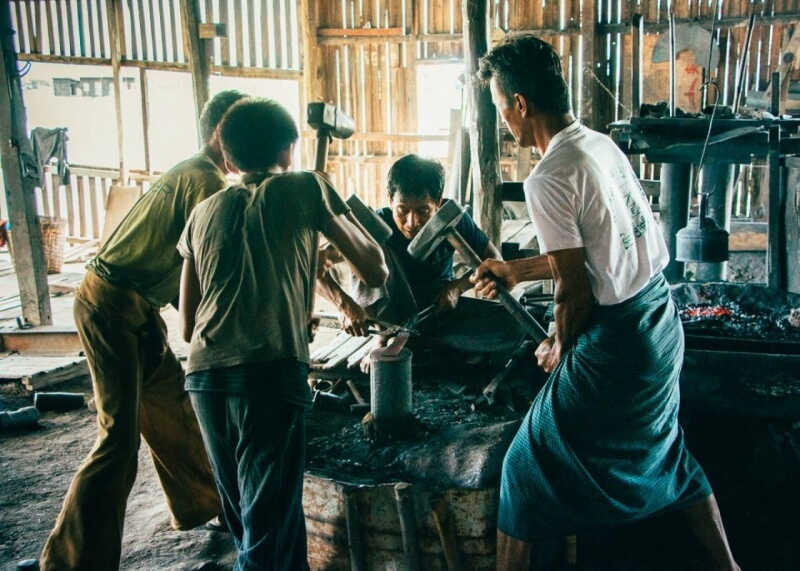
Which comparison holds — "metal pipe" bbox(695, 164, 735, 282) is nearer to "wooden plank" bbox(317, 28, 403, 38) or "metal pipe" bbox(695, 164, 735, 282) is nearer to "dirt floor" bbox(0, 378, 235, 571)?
"dirt floor" bbox(0, 378, 235, 571)

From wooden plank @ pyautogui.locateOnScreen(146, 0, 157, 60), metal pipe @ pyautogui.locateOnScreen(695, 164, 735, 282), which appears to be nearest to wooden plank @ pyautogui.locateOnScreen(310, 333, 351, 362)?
metal pipe @ pyautogui.locateOnScreen(695, 164, 735, 282)

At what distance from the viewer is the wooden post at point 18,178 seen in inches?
279

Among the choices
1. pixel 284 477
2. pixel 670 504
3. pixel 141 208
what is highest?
pixel 141 208

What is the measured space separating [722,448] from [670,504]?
121cm

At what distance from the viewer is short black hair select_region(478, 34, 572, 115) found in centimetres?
246

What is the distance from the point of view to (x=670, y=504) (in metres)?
2.67

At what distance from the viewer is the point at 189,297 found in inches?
104

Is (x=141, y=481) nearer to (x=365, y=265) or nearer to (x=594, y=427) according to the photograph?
(x=365, y=265)

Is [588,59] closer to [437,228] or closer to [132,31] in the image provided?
[132,31]

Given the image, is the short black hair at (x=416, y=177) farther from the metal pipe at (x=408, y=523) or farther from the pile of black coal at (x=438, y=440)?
the metal pipe at (x=408, y=523)

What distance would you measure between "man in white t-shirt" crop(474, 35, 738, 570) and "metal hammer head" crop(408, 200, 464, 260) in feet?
2.61

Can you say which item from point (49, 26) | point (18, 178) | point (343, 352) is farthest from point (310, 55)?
point (343, 352)

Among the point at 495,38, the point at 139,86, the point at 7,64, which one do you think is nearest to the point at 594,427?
the point at 7,64

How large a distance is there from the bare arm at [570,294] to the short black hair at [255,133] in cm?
103
